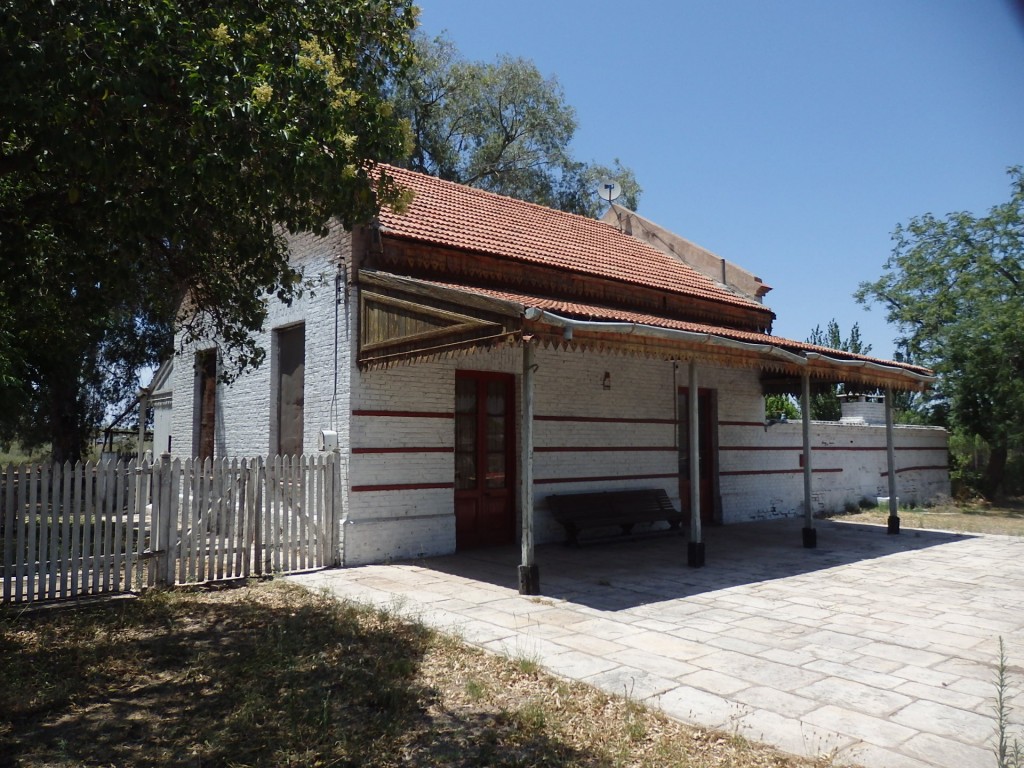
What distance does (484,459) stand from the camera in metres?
10.7

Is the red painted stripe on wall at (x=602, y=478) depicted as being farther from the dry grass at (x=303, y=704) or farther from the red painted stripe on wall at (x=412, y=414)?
the dry grass at (x=303, y=704)

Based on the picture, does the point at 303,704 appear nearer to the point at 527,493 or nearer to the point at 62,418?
the point at 527,493

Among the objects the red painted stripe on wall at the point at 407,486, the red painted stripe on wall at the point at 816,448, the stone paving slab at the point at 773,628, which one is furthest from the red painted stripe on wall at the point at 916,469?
the red painted stripe on wall at the point at 407,486

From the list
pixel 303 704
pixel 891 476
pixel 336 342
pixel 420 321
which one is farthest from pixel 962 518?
pixel 303 704

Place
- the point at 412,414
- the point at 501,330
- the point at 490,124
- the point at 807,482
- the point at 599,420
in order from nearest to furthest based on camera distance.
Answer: the point at 501,330 < the point at 412,414 < the point at 807,482 < the point at 599,420 < the point at 490,124

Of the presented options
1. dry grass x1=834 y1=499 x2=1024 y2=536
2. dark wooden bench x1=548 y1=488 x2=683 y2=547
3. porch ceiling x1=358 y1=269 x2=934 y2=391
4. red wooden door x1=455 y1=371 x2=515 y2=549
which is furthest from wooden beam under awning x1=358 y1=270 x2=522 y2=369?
dry grass x1=834 y1=499 x2=1024 y2=536

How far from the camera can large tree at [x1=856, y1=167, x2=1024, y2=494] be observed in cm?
1994

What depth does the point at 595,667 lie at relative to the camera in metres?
5.29

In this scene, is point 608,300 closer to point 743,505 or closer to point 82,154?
point 743,505

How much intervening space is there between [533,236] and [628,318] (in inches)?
186

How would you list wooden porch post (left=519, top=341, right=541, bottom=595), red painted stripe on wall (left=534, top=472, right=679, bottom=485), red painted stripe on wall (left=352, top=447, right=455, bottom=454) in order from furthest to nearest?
red painted stripe on wall (left=534, top=472, right=679, bottom=485) < red painted stripe on wall (left=352, top=447, right=455, bottom=454) < wooden porch post (left=519, top=341, right=541, bottom=595)

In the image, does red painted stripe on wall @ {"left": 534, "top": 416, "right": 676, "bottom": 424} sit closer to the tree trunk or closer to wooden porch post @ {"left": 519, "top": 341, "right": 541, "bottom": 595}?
wooden porch post @ {"left": 519, "top": 341, "right": 541, "bottom": 595}

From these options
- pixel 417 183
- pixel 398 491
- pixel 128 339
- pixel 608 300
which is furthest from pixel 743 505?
pixel 128 339

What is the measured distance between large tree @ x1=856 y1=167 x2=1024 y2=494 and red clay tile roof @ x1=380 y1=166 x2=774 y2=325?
9.08 meters
